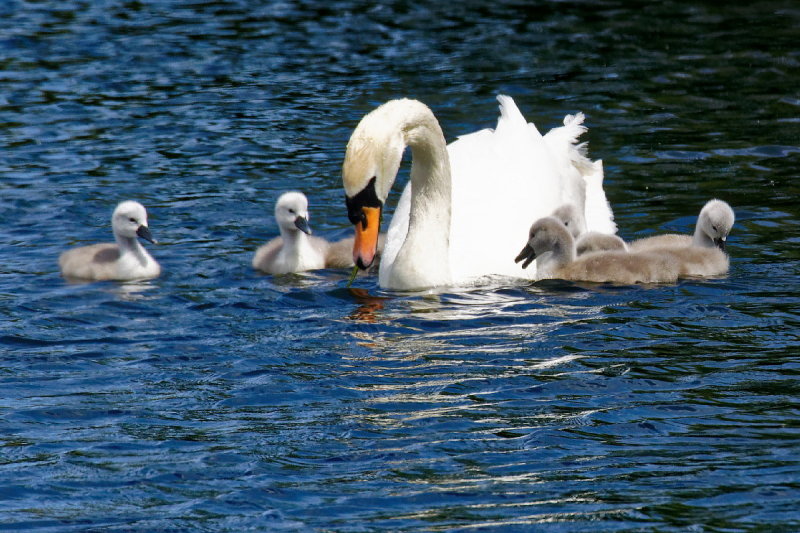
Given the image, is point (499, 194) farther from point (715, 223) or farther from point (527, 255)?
point (715, 223)

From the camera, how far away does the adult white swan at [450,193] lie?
8.84 metres

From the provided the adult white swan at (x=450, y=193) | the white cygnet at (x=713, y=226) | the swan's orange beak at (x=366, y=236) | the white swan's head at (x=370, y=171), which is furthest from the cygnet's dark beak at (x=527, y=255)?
the swan's orange beak at (x=366, y=236)

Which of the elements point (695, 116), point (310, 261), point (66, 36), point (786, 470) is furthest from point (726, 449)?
point (66, 36)

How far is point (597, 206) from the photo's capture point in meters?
11.9

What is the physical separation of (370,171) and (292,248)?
2386 mm

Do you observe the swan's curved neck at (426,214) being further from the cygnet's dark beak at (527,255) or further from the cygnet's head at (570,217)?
the cygnet's head at (570,217)

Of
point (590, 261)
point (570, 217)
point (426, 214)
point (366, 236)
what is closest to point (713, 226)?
point (590, 261)

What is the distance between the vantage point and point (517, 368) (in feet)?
26.1

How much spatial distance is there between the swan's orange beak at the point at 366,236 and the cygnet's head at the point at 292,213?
202 cm

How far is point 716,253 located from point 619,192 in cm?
300

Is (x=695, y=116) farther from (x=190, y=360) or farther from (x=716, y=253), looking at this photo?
(x=190, y=360)

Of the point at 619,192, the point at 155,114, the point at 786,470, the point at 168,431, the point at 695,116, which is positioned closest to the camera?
the point at 786,470

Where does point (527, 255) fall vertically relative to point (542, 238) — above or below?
below

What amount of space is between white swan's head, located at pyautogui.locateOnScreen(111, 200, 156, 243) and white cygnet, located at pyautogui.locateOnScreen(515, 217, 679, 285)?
3.09 metres
